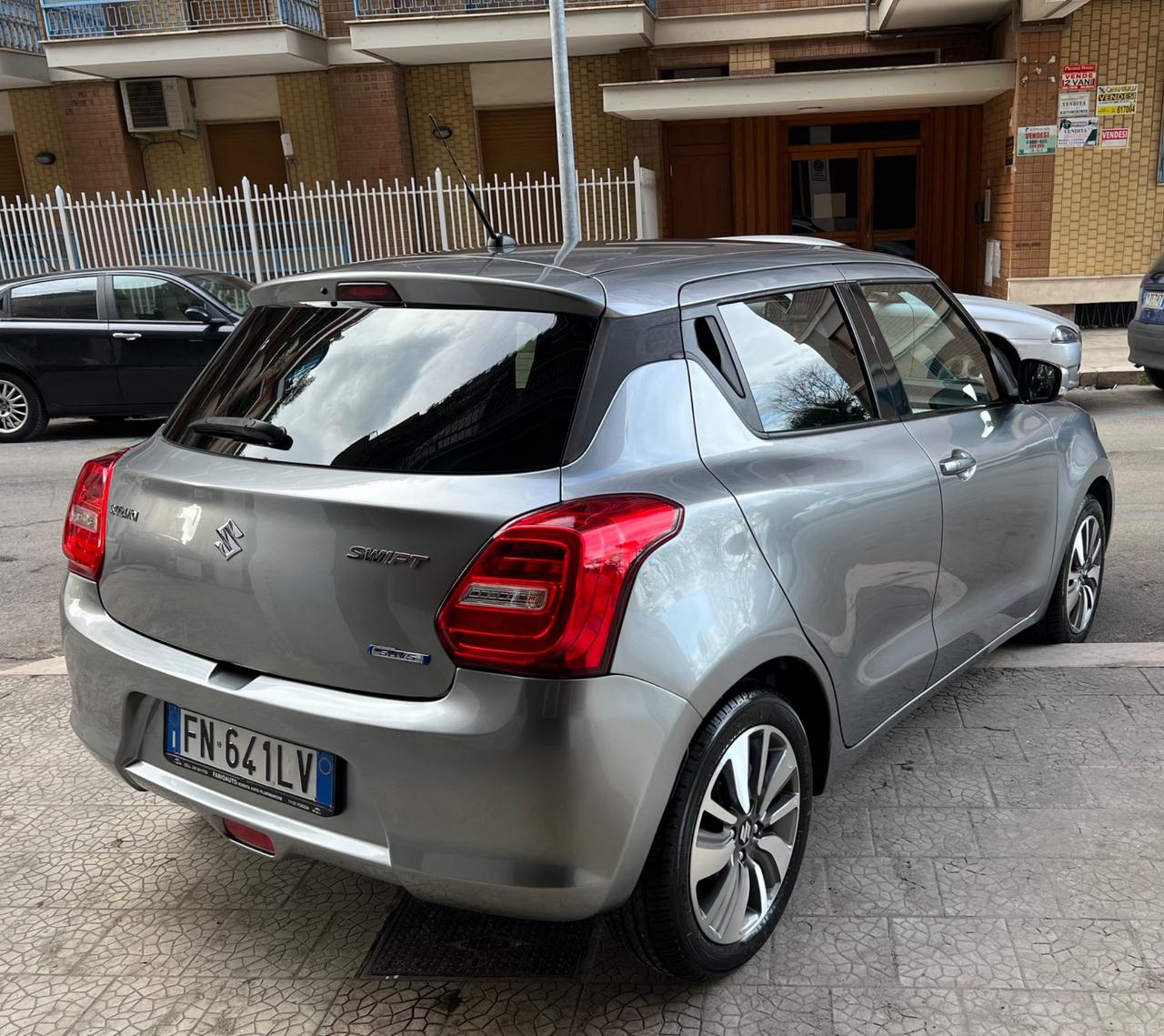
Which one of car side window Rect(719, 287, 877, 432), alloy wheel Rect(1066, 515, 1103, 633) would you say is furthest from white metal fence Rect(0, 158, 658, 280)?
car side window Rect(719, 287, 877, 432)

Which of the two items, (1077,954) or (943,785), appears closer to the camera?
(1077,954)

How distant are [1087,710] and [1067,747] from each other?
0.30 m

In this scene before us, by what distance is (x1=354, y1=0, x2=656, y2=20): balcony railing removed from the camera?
54.1ft

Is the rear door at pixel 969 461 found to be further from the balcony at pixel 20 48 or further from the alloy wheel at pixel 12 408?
the balcony at pixel 20 48

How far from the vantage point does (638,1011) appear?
240 cm

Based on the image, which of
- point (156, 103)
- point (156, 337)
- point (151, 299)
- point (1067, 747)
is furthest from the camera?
point (156, 103)

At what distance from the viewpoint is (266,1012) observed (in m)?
2.44

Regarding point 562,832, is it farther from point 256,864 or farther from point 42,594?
point 42,594

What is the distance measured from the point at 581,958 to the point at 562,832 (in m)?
0.68

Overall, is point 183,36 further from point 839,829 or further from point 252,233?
point 839,829

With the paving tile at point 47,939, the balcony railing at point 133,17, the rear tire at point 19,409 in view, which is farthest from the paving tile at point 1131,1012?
the balcony railing at point 133,17

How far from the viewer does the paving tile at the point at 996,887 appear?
267cm

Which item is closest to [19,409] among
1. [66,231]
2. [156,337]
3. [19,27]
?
[156,337]

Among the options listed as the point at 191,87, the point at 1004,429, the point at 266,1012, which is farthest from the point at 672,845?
the point at 191,87
